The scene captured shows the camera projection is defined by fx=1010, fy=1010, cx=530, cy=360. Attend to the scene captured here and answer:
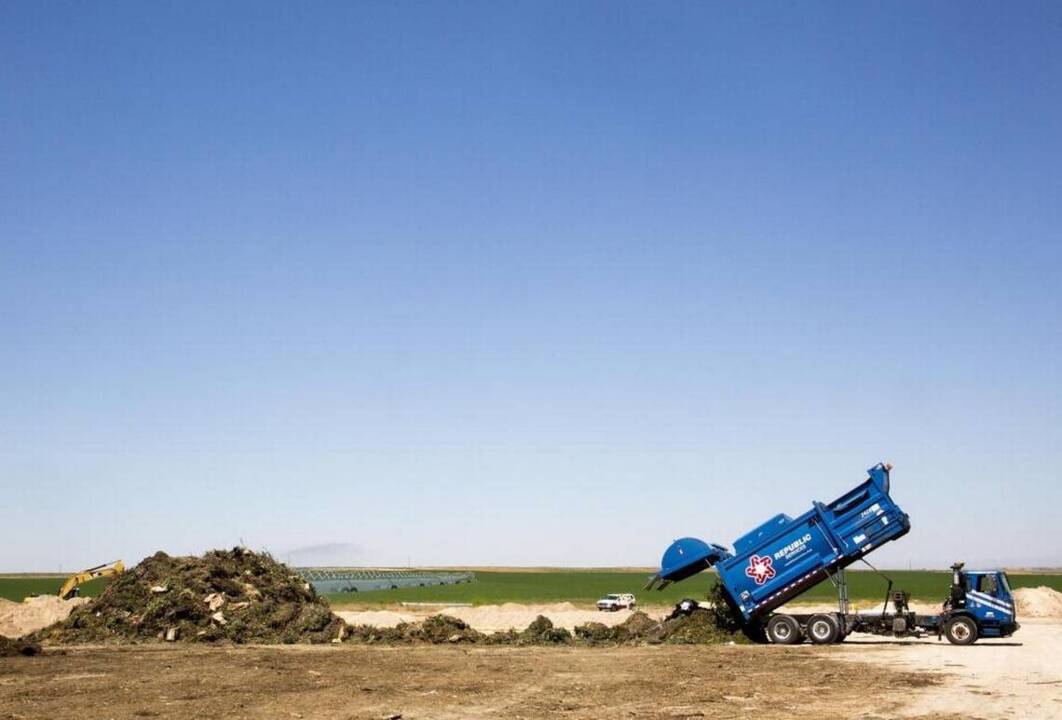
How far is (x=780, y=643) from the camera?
32.2m

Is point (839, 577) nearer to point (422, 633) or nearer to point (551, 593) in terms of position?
point (422, 633)

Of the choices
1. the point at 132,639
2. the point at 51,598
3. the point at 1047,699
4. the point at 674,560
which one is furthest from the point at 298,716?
the point at 51,598

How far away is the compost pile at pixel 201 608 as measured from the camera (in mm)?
35688

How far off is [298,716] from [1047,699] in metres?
14.5

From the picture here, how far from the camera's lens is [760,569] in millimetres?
31906

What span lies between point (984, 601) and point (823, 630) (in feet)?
16.6

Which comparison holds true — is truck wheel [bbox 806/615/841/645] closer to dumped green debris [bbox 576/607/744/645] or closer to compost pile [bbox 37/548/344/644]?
dumped green debris [bbox 576/607/744/645]

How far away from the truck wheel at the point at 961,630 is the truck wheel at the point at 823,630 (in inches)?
133

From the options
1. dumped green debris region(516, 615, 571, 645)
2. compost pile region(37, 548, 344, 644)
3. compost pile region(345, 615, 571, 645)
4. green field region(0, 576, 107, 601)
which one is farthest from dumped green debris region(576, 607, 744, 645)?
green field region(0, 576, 107, 601)

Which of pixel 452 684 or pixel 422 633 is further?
pixel 422 633

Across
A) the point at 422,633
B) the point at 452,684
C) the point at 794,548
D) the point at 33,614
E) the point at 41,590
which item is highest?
the point at 41,590

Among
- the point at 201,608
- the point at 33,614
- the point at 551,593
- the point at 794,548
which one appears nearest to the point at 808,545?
the point at 794,548

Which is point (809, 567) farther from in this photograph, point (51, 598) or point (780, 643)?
point (51, 598)

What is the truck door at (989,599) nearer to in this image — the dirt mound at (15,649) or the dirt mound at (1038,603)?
the dirt mound at (1038,603)
